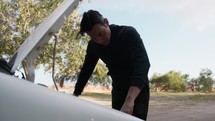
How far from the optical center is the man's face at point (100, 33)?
233cm

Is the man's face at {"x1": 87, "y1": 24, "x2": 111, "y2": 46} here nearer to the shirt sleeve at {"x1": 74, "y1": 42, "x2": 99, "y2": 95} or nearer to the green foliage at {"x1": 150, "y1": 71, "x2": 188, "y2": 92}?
the shirt sleeve at {"x1": 74, "y1": 42, "x2": 99, "y2": 95}

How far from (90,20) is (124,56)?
0.41 metres

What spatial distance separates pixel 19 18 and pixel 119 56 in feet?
59.0

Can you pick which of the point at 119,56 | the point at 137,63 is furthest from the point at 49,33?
the point at 119,56

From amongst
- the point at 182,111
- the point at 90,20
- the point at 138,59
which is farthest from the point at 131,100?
the point at 182,111

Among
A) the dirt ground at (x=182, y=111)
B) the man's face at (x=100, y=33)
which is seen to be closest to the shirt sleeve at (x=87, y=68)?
the man's face at (x=100, y=33)

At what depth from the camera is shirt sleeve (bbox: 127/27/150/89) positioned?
7.29 ft

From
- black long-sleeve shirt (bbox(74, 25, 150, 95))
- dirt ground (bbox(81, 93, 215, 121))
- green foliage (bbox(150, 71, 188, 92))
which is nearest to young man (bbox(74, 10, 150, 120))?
black long-sleeve shirt (bbox(74, 25, 150, 95))

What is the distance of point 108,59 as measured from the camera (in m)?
2.67

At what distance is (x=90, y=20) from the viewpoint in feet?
7.51

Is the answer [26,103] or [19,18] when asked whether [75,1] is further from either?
[19,18]

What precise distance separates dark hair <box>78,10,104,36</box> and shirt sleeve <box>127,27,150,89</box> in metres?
0.27

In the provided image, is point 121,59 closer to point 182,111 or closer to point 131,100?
point 131,100

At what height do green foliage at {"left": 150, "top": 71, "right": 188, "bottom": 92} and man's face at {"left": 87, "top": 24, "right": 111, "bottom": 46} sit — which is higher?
green foliage at {"left": 150, "top": 71, "right": 188, "bottom": 92}
